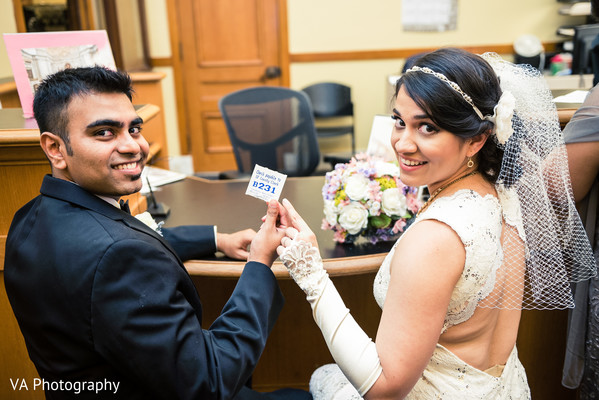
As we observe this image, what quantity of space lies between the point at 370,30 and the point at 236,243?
4.70 m

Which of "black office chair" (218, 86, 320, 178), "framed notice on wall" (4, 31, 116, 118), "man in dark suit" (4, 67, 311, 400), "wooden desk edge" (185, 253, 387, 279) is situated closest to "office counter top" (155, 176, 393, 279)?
"wooden desk edge" (185, 253, 387, 279)

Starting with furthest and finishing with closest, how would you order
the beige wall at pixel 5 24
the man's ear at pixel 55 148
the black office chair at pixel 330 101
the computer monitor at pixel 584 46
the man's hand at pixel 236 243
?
1. the black office chair at pixel 330 101
2. the computer monitor at pixel 584 46
3. the beige wall at pixel 5 24
4. the man's hand at pixel 236 243
5. the man's ear at pixel 55 148

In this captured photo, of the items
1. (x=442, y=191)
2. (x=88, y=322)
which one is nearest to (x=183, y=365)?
(x=88, y=322)

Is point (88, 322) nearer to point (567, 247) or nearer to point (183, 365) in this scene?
point (183, 365)

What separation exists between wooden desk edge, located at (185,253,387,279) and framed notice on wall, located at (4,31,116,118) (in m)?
0.88

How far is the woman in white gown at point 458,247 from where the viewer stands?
1.14 m

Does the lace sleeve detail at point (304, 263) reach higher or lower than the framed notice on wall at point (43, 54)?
lower

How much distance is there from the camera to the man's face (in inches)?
44.1

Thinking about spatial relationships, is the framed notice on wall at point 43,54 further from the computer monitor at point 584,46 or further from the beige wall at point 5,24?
the computer monitor at point 584,46

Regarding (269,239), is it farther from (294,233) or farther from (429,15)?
(429,15)

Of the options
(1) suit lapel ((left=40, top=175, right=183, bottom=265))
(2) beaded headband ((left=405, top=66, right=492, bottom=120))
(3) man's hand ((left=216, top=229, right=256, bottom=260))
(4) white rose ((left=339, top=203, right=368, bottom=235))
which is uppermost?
(2) beaded headband ((left=405, top=66, right=492, bottom=120))

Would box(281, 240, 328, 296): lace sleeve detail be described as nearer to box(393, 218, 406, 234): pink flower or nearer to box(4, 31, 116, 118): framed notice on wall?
box(393, 218, 406, 234): pink flower

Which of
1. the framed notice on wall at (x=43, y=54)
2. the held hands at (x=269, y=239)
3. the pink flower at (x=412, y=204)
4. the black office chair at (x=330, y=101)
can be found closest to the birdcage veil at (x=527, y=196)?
the pink flower at (x=412, y=204)

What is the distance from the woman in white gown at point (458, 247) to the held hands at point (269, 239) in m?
0.03
